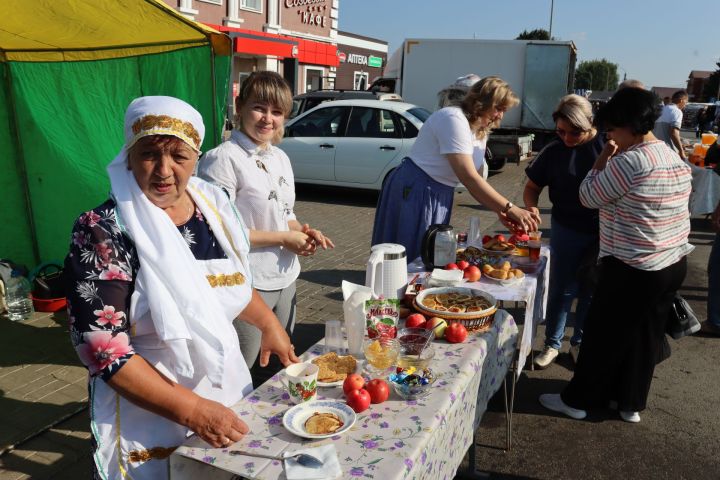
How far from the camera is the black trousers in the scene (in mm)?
3240

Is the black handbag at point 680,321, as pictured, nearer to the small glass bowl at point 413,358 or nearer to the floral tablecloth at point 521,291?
the floral tablecloth at point 521,291

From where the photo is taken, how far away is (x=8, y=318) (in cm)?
475

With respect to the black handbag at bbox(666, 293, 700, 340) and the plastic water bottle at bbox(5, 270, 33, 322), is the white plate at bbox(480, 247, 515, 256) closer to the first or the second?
the black handbag at bbox(666, 293, 700, 340)

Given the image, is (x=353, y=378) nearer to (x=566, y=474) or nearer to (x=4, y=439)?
(x=566, y=474)

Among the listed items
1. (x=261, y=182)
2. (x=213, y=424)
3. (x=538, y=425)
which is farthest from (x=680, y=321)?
(x=213, y=424)

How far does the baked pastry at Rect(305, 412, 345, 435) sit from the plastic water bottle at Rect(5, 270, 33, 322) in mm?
3981

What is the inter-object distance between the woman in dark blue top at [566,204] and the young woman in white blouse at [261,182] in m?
1.88

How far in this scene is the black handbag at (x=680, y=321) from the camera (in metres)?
3.38

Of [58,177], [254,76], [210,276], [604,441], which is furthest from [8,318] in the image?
[604,441]

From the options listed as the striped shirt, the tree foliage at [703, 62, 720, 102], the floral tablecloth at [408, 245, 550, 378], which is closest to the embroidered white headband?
the floral tablecloth at [408, 245, 550, 378]

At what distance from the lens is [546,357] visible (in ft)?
14.1

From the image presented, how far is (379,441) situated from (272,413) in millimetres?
376

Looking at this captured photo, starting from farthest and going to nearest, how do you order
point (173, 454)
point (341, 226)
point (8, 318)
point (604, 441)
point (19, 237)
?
point (341, 226) → point (19, 237) → point (8, 318) → point (604, 441) → point (173, 454)

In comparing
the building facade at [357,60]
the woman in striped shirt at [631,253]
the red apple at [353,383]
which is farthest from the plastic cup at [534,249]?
the building facade at [357,60]
